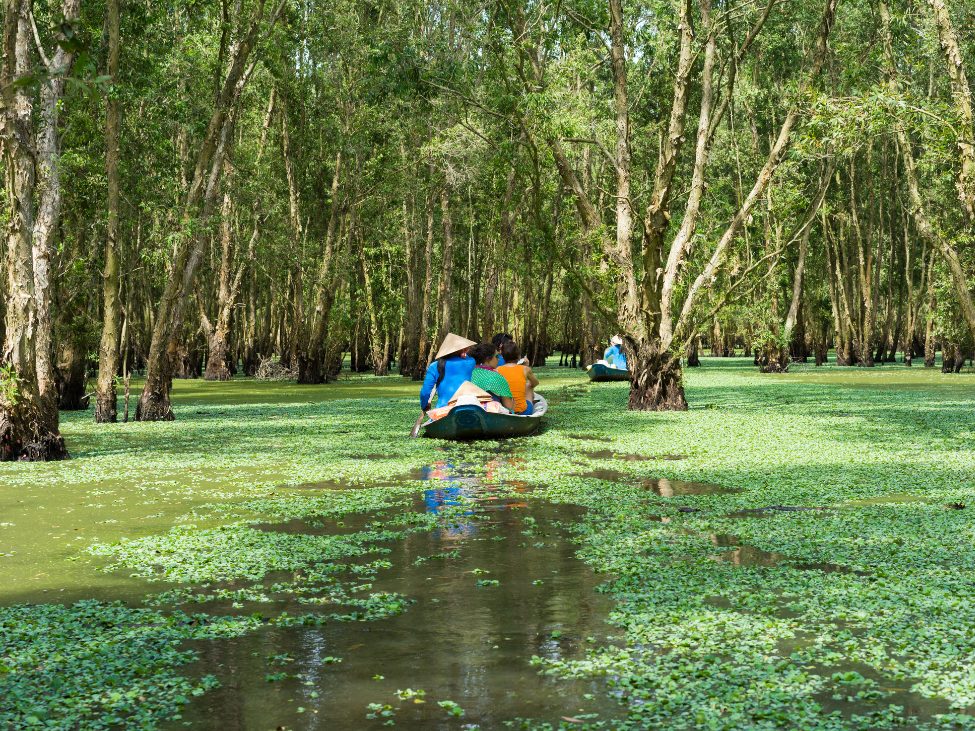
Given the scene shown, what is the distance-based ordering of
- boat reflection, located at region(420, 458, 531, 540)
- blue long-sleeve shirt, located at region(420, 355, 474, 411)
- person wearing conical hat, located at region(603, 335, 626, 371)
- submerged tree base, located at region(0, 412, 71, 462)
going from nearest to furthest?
boat reflection, located at region(420, 458, 531, 540)
submerged tree base, located at region(0, 412, 71, 462)
blue long-sleeve shirt, located at region(420, 355, 474, 411)
person wearing conical hat, located at region(603, 335, 626, 371)

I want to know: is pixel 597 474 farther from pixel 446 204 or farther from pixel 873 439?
pixel 446 204

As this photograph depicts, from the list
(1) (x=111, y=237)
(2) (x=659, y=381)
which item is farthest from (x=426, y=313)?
(1) (x=111, y=237)

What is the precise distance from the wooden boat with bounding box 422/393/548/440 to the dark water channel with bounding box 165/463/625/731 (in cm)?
580

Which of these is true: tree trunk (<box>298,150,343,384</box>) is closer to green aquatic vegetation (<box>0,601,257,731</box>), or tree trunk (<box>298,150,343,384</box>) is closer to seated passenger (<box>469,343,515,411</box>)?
seated passenger (<box>469,343,515,411</box>)

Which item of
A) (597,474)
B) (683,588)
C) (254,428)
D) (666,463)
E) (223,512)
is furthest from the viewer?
(254,428)

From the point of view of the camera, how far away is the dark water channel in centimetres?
359

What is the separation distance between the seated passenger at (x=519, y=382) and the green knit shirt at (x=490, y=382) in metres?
0.50

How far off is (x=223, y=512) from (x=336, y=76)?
19.6m

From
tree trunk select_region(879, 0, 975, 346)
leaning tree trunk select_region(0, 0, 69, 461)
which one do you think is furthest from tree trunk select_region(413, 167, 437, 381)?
leaning tree trunk select_region(0, 0, 69, 461)

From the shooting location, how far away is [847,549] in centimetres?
606

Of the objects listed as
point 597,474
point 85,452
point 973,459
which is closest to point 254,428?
point 85,452

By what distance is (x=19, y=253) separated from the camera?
982cm

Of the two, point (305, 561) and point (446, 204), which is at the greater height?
point (446, 204)

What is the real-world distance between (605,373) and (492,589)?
74.4 ft
